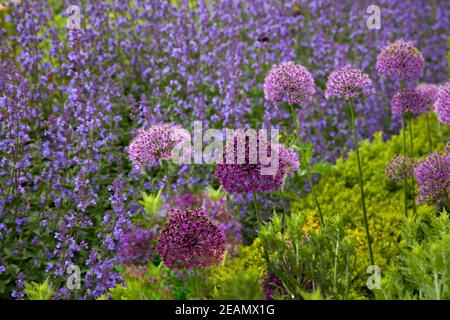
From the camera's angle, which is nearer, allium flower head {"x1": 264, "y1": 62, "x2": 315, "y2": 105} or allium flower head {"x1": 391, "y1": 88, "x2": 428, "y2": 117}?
allium flower head {"x1": 264, "y1": 62, "x2": 315, "y2": 105}

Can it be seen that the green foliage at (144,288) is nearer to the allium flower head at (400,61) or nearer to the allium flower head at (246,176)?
the allium flower head at (246,176)

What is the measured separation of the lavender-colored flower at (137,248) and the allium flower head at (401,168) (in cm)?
126

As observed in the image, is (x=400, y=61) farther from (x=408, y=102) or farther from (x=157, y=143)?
(x=157, y=143)

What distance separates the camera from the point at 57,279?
3729 mm

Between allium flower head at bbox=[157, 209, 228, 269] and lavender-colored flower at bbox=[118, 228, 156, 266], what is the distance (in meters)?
1.06

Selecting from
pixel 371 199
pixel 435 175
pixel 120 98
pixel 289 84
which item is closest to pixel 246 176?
pixel 289 84

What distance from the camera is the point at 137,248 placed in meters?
3.33

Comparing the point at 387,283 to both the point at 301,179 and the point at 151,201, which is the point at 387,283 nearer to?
the point at 151,201

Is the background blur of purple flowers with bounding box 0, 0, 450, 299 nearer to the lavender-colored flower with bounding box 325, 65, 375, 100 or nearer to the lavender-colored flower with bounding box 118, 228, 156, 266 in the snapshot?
the lavender-colored flower with bounding box 118, 228, 156, 266

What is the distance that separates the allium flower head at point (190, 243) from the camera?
221 cm

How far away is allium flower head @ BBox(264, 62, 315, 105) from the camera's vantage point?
→ 281 cm

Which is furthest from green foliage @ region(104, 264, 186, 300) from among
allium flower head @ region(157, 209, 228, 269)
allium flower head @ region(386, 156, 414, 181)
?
allium flower head @ region(386, 156, 414, 181)
